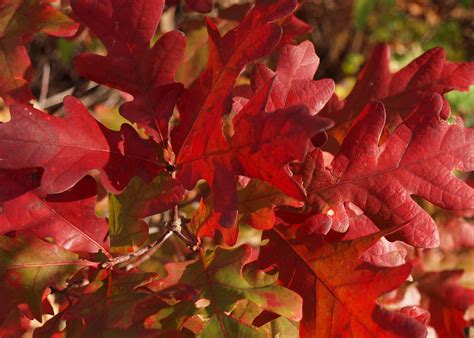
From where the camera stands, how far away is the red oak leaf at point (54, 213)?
112cm

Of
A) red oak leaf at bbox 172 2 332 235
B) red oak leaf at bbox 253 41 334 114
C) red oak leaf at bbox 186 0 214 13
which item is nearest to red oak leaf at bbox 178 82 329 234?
red oak leaf at bbox 172 2 332 235

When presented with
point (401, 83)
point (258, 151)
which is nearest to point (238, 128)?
point (258, 151)

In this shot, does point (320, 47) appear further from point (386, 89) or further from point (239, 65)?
point (239, 65)

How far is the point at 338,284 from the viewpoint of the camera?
1.07 m

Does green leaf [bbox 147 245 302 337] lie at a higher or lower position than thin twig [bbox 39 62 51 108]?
higher

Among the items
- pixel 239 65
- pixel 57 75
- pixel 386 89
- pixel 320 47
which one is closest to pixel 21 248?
pixel 239 65

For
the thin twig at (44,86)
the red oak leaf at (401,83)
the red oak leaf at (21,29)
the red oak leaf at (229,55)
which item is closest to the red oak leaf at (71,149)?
the red oak leaf at (229,55)

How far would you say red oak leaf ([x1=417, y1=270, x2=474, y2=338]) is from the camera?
4.23 ft

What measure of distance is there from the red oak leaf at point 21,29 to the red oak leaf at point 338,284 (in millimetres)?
618

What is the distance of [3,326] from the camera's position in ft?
3.98

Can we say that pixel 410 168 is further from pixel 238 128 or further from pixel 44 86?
pixel 44 86

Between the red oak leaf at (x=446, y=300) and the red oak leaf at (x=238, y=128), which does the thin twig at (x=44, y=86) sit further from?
the red oak leaf at (x=446, y=300)

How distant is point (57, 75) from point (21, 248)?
101 inches

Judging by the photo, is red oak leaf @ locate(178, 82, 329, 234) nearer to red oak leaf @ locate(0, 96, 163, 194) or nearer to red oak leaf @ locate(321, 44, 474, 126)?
red oak leaf @ locate(0, 96, 163, 194)
